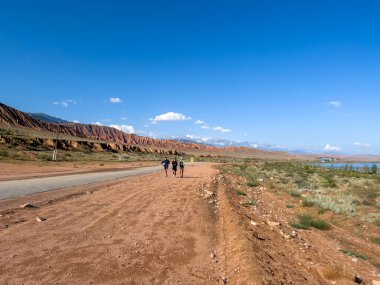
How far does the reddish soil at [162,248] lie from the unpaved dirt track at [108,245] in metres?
0.02

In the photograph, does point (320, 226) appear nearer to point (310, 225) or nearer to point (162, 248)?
point (310, 225)

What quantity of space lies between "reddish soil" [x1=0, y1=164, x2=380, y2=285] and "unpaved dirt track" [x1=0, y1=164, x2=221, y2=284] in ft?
0.06

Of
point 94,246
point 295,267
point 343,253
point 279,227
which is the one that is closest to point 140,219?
point 94,246

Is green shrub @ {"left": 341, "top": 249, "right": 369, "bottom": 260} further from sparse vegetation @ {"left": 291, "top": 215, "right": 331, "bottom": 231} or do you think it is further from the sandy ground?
the sandy ground

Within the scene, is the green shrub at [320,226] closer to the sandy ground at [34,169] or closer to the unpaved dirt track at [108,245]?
the unpaved dirt track at [108,245]

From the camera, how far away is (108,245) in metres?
7.77

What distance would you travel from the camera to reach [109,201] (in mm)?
13758

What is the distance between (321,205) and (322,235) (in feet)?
17.8

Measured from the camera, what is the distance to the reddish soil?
6.16 meters

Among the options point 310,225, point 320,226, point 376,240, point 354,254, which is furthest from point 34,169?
point 354,254

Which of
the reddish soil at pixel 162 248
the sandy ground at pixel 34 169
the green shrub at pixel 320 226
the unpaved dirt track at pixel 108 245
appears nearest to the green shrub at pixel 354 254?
the reddish soil at pixel 162 248

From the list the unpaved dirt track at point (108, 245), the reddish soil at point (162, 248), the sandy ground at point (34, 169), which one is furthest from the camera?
the sandy ground at point (34, 169)

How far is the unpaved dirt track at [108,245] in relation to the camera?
6.05 meters

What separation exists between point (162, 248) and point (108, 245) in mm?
1301
